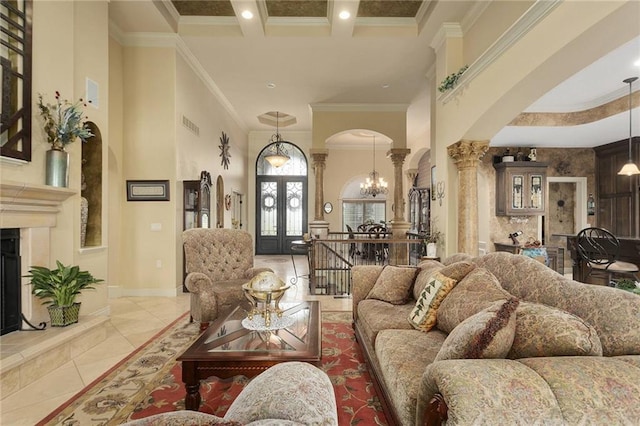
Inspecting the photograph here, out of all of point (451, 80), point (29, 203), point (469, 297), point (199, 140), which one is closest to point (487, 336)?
point (469, 297)

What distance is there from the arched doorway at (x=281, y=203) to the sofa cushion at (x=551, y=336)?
406 inches

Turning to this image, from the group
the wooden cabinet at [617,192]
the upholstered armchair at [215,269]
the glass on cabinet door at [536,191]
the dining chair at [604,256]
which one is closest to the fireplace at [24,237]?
the upholstered armchair at [215,269]

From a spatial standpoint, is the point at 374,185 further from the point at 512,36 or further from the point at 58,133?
the point at 58,133

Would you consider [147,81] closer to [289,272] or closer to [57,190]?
[57,190]

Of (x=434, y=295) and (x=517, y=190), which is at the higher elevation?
(x=517, y=190)

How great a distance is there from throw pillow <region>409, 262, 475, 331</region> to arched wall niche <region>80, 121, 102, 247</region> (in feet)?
12.4

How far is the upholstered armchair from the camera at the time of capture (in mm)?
3580

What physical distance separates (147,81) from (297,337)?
4969 mm

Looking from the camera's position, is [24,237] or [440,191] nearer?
[24,237]

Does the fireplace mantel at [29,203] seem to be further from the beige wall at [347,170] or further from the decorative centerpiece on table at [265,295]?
the beige wall at [347,170]

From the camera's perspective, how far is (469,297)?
2.04 meters

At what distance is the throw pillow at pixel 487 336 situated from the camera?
4.05ft

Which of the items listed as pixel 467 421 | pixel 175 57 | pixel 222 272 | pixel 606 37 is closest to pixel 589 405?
pixel 467 421

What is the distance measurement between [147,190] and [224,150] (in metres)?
3.19
